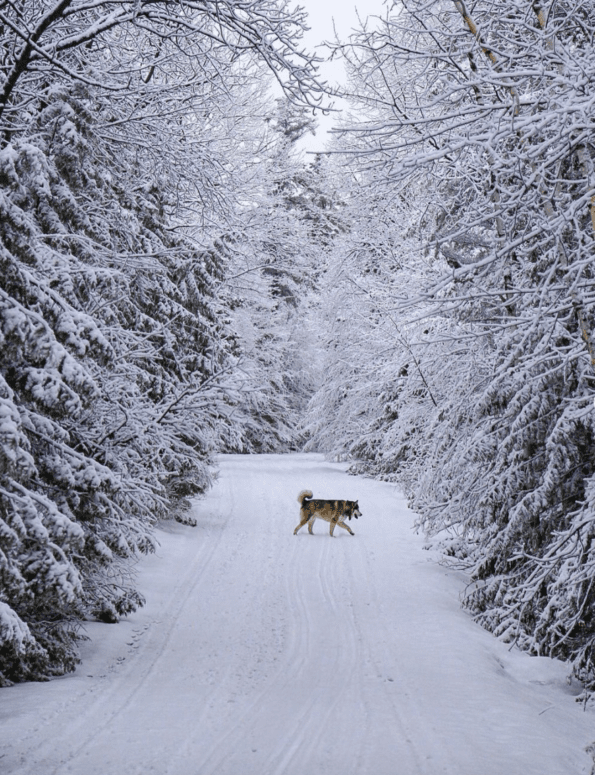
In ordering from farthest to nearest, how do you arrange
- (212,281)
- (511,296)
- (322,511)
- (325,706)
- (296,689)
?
(322,511) < (212,281) < (511,296) < (296,689) < (325,706)

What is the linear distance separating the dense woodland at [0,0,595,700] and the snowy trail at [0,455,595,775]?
0.52 meters

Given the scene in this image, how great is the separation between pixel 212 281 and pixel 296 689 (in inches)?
339

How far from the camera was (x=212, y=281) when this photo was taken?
42.4 ft

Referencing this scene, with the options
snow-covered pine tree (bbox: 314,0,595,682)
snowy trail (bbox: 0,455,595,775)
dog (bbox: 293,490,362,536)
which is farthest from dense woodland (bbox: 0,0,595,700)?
dog (bbox: 293,490,362,536)

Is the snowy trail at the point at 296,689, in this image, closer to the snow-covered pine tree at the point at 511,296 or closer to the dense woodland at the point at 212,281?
the dense woodland at the point at 212,281

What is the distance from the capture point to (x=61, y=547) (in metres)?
4.63

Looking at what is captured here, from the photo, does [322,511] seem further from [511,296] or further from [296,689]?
[296,689]

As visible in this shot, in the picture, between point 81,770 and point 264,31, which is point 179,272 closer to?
point 264,31

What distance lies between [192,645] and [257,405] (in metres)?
25.9

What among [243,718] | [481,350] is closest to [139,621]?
[243,718]

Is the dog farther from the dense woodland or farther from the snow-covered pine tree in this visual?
the snow-covered pine tree

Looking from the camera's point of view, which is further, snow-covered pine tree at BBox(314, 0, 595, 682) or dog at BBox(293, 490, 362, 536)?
dog at BBox(293, 490, 362, 536)

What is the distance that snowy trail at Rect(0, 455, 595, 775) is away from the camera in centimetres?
458

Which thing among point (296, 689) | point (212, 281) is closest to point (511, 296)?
point (296, 689)
